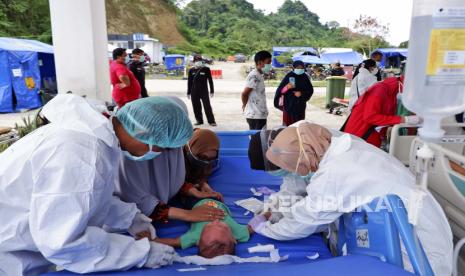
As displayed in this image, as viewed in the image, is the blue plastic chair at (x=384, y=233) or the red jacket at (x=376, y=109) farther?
the red jacket at (x=376, y=109)

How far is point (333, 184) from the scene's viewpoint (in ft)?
5.09

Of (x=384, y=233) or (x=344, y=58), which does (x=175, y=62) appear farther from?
(x=384, y=233)

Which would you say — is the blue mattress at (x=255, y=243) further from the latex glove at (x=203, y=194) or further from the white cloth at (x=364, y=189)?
the white cloth at (x=364, y=189)

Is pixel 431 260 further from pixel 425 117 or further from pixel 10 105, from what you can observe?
pixel 10 105

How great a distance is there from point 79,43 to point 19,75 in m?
7.47

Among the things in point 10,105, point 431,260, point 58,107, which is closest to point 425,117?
point 431,260

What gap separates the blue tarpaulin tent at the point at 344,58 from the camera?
25.1m

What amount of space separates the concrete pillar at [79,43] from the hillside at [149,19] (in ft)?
131

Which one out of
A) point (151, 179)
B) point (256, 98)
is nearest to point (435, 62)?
point (151, 179)

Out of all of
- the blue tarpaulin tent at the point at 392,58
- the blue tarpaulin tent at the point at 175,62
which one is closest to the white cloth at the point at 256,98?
the blue tarpaulin tent at the point at 175,62

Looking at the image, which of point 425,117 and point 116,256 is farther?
point 116,256

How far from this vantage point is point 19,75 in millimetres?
9922

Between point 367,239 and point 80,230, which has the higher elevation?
point 80,230

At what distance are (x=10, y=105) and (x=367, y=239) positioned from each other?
1081 cm
